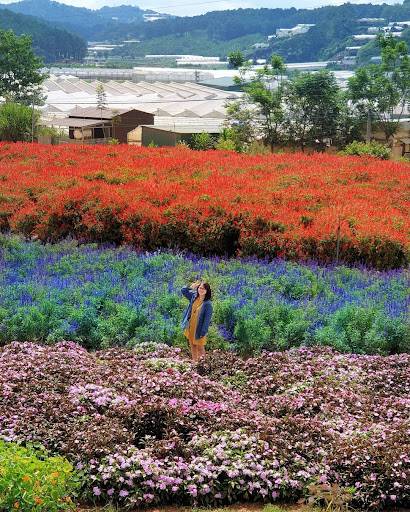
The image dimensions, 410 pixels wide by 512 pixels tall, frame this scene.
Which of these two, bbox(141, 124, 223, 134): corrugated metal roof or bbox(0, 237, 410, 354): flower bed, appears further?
bbox(141, 124, 223, 134): corrugated metal roof

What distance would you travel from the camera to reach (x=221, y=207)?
542 inches

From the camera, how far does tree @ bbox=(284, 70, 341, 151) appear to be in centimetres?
3769

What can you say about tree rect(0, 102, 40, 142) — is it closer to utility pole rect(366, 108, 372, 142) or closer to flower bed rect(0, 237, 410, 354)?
utility pole rect(366, 108, 372, 142)

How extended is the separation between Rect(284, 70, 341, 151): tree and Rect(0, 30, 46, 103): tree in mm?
22436

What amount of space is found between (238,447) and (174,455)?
46cm

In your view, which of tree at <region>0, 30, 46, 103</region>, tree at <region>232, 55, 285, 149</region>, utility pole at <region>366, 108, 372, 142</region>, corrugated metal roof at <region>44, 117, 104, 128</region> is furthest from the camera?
tree at <region>0, 30, 46, 103</region>

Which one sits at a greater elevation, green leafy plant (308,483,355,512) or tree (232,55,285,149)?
tree (232,55,285,149)

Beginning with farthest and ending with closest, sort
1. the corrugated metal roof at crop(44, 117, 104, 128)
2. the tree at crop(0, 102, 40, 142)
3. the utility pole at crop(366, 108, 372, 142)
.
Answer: the corrugated metal roof at crop(44, 117, 104, 128) < the utility pole at crop(366, 108, 372, 142) < the tree at crop(0, 102, 40, 142)

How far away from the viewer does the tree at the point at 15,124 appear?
3459cm

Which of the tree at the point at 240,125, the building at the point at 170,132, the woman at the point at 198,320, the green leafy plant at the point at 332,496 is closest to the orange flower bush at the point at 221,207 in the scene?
the woman at the point at 198,320

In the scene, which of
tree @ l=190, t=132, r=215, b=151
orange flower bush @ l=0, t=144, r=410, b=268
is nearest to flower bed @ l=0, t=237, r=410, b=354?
orange flower bush @ l=0, t=144, r=410, b=268

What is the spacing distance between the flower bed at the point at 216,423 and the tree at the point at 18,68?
161ft

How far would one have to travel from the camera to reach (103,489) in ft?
18.7

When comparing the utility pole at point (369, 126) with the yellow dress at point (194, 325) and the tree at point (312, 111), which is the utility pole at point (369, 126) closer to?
the tree at point (312, 111)
